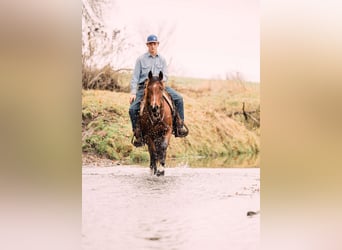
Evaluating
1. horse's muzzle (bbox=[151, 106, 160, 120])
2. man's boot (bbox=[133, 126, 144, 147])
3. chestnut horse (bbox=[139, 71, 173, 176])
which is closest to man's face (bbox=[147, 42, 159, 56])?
chestnut horse (bbox=[139, 71, 173, 176])

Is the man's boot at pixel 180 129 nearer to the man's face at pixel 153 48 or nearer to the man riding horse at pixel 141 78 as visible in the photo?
the man riding horse at pixel 141 78

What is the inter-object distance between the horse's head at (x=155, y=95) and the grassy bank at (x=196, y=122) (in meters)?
0.09

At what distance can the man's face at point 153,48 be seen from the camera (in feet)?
8.49

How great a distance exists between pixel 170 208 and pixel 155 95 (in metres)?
0.73

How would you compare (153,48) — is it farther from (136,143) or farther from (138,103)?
(136,143)

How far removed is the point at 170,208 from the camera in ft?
8.36

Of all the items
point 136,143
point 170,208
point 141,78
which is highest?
point 141,78

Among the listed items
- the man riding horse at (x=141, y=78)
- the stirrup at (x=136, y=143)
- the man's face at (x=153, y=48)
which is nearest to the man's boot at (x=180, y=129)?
the man riding horse at (x=141, y=78)

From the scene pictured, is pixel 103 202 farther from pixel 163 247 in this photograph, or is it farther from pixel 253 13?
pixel 253 13

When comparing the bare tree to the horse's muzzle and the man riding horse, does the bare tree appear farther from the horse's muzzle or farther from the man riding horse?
the horse's muzzle

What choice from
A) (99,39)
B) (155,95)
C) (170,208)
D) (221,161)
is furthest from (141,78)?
(170,208)

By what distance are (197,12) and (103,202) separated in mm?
1373

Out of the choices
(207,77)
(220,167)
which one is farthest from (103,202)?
(207,77)

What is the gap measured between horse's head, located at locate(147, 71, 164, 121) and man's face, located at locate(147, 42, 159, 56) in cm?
13
